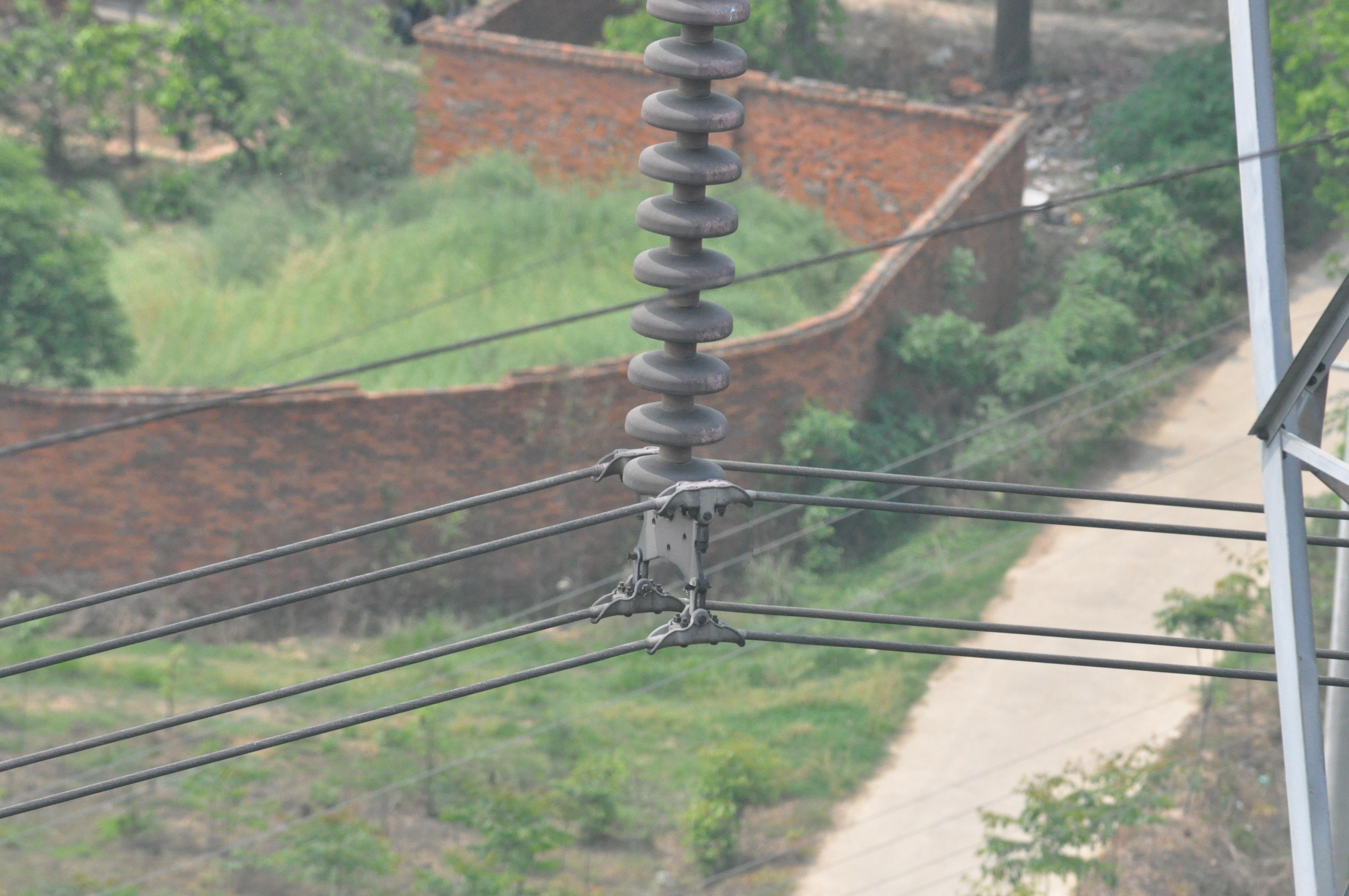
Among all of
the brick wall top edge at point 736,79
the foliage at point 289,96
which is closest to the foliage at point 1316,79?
the brick wall top edge at point 736,79

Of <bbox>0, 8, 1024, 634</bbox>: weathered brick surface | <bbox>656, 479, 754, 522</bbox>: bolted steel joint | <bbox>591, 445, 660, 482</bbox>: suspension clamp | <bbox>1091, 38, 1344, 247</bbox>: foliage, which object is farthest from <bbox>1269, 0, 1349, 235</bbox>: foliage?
<bbox>656, 479, 754, 522</bbox>: bolted steel joint

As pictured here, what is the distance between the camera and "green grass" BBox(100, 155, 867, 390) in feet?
46.8

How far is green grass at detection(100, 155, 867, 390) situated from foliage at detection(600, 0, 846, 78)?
6.89 ft

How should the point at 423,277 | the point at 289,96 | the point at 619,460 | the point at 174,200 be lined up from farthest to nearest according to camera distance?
the point at 174,200
the point at 289,96
the point at 423,277
the point at 619,460

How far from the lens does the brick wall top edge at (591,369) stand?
12562mm

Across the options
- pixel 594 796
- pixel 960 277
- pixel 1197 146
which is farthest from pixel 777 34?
pixel 594 796

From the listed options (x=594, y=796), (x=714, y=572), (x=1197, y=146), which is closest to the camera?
(x=594, y=796)

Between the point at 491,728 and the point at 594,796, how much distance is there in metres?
1.37

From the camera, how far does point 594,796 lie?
10766 mm

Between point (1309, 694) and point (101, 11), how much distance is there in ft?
75.9

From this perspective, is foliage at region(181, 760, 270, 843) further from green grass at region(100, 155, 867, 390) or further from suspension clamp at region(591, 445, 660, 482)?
suspension clamp at region(591, 445, 660, 482)

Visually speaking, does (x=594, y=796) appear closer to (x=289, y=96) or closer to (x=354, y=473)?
(x=354, y=473)

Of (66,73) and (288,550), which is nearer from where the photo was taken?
(288,550)

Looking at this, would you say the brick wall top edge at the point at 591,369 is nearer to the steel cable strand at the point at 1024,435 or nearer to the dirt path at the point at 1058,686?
the steel cable strand at the point at 1024,435
